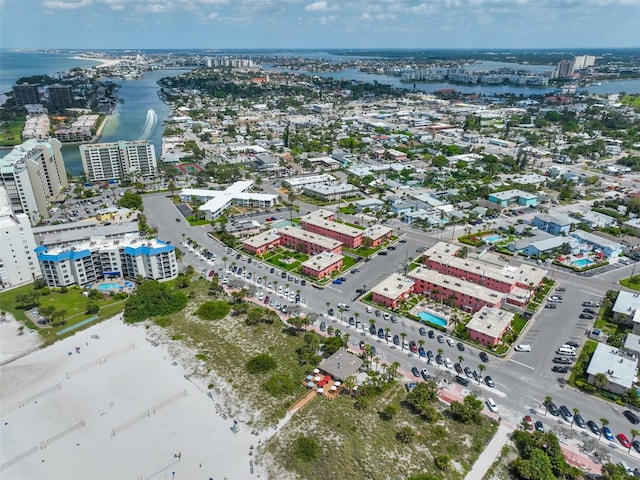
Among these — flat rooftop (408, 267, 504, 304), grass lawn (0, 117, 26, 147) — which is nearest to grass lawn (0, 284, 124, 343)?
flat rooftop (408, 267, 504, 304)

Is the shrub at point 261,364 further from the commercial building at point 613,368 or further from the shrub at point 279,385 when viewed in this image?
the commercial building at point 613,368

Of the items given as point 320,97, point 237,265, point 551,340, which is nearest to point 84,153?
point 237,265

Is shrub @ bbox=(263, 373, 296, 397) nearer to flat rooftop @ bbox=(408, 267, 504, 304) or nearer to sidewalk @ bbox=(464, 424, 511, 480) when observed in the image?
sidewalk @ bbox=(464, 424, 511, 480)

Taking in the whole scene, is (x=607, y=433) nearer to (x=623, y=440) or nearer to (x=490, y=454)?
(x=623, y=440)

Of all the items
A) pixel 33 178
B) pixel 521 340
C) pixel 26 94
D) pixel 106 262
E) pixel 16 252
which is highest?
pixel 26 94

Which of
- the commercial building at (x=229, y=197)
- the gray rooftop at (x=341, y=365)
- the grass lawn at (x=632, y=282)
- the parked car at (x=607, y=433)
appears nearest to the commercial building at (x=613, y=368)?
the parked car at (x=607, y=433)

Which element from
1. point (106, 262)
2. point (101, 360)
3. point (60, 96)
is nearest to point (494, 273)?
point (101, 360)
